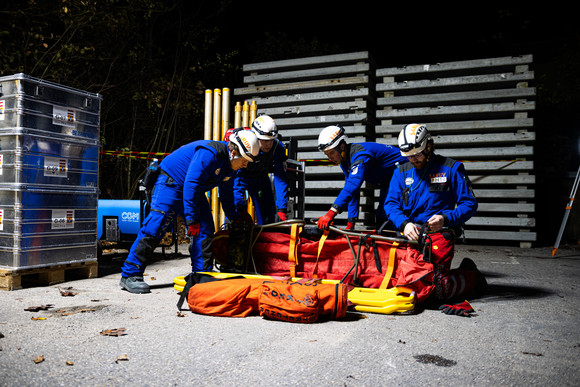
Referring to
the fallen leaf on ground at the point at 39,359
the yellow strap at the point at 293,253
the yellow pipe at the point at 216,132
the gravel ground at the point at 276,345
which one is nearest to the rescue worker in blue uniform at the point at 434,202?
the gravel ground at the point at 276,345

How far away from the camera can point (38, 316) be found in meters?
3.91

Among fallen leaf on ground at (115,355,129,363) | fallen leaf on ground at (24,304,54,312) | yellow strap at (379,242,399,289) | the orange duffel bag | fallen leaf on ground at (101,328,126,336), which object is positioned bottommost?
fallen leaf on ground at (24,304,54,312)

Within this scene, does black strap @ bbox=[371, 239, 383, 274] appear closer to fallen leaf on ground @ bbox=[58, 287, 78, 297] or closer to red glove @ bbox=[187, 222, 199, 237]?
red glove @ bbox=[187, 222, 199, 237]

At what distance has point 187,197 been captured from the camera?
15.9 feet

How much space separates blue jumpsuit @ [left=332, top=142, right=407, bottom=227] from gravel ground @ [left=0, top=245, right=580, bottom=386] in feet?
6.07

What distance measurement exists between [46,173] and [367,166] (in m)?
3.95

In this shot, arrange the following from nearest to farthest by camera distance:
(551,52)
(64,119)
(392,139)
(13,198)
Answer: (13,198), (64,119), (392,139), (551,52)

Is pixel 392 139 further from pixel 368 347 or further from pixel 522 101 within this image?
pixel 368 347

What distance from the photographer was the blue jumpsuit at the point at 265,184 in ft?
20.8

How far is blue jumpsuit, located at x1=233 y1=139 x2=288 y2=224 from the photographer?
6340 mm

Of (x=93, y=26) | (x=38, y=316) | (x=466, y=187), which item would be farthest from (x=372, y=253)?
(x=93, y=26)

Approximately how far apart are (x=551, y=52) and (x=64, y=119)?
28.7 meters

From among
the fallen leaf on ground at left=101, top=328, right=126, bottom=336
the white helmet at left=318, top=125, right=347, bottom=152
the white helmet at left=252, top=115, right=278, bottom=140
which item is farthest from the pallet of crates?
the white helmet at left=318, top=125, right=347, bottom=152

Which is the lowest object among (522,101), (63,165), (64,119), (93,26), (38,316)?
(38,316)
